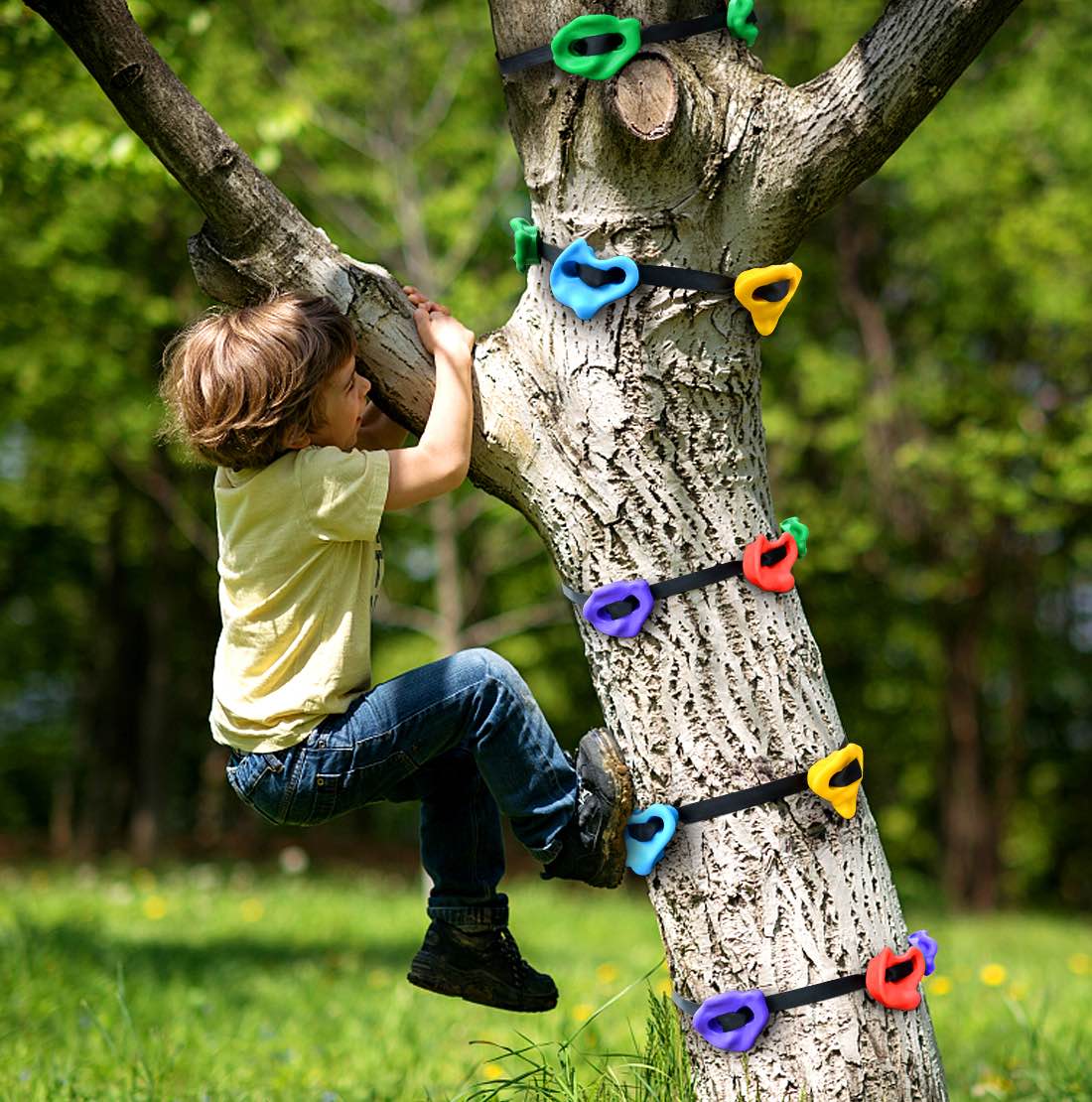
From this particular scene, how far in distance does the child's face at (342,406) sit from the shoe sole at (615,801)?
82 centimetres

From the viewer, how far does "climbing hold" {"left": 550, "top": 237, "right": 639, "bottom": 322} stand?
2686 mm

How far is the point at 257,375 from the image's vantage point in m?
2.73

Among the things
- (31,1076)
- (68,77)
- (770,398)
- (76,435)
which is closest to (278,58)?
(76,435)

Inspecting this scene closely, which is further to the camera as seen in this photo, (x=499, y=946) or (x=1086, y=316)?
(x=1086, y=316)

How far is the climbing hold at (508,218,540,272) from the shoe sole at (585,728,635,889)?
100 centimetres

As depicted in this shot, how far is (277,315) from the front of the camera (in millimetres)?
2750

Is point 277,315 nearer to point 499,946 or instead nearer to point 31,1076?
point 499,946

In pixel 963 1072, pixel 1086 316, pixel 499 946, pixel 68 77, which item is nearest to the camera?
pixel 499 946

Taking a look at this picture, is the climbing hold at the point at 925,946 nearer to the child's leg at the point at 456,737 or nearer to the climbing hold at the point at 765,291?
the child's leg at the point at 456,737

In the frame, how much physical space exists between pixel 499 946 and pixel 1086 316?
38.2 feet

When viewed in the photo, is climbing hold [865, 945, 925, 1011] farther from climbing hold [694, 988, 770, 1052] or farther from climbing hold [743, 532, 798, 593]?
climbing hold [743, 532, 798, 593]

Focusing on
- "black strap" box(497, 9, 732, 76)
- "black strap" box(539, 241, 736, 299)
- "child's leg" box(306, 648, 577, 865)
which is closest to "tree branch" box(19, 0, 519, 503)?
"black strap" box(539, 241, 736, 299)

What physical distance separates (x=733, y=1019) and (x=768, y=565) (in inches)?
34.6

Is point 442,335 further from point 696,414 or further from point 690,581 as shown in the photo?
point 690,581
